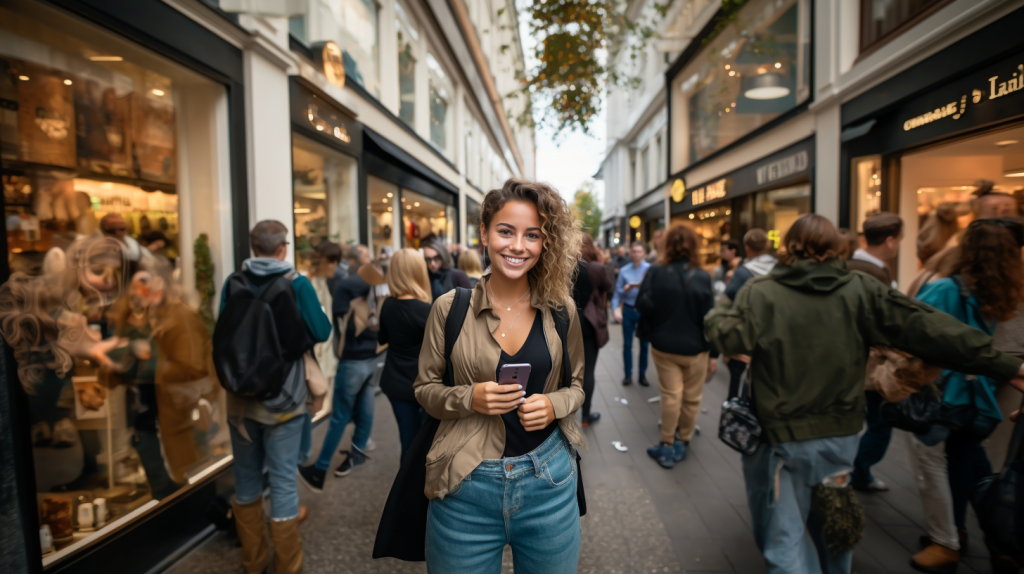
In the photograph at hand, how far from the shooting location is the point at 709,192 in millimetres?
14375

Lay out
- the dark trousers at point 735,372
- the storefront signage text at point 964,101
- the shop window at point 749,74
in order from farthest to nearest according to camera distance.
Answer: the shop window at point 749,74, the dark trousers at point 735,372, the storefront signage text at point 964,101

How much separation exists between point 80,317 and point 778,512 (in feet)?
12.8

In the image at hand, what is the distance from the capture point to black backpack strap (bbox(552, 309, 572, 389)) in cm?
185

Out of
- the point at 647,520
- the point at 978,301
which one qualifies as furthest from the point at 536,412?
the point at 978,301

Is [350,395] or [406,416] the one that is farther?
[350,395]

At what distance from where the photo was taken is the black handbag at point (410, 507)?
1.86 m

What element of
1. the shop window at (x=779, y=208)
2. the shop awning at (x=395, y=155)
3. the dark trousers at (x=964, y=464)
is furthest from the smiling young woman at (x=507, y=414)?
the shop window at (x=779, y=208)

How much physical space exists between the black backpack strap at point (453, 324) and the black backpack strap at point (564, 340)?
1.10 ft

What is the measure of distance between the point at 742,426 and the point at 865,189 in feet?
21.2

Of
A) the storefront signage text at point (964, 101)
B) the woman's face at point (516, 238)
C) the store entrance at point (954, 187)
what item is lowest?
the woman's face at point (516, 238)

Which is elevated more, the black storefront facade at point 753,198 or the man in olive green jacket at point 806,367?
the black storefront facade at point 753,198

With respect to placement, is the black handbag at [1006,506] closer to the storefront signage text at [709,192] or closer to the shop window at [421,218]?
the shop window at [421,218]

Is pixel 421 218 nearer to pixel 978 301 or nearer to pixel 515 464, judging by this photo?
pixel 978 301

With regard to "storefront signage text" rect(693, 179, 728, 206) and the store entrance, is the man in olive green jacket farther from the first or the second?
"storefront signage text" rect(693, 179, 728, 206)
